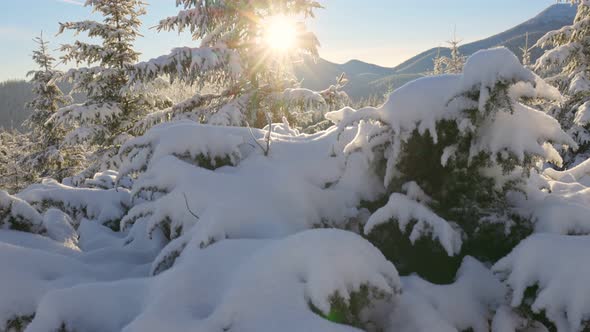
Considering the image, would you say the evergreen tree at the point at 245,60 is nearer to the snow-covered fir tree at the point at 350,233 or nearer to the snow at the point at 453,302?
the snow-covered fir tree at the point at 350,233

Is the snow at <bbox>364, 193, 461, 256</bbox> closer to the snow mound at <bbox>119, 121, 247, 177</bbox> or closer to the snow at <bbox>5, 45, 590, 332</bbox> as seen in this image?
the snow at <bbox>5, 45, 590, 332</bbox>

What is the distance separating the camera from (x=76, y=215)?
4.52m

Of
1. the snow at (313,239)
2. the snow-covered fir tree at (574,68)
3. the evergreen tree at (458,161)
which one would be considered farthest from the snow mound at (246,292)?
the snow-covered fir tree at (574,68)

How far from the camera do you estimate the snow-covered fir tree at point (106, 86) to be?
13203 millimetres

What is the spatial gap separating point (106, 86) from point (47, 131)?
22.2ft

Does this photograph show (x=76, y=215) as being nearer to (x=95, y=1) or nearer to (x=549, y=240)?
(x=549, y=240)

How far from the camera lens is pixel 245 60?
9602 mm

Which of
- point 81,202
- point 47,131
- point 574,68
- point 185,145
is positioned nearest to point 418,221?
point 185,145

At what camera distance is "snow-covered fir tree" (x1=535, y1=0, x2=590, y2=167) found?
30.8ft

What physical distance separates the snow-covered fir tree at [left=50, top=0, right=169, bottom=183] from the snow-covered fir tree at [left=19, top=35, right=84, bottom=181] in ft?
16.7

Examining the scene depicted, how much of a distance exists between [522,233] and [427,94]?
1.19 m

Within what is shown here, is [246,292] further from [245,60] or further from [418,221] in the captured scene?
[245,60]

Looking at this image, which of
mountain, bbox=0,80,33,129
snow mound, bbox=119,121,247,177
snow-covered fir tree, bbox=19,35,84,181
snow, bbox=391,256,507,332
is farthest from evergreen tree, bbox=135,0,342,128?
mountain, bbox=0,80,33,129

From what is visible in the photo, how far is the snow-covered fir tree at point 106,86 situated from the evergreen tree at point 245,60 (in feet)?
14.3
